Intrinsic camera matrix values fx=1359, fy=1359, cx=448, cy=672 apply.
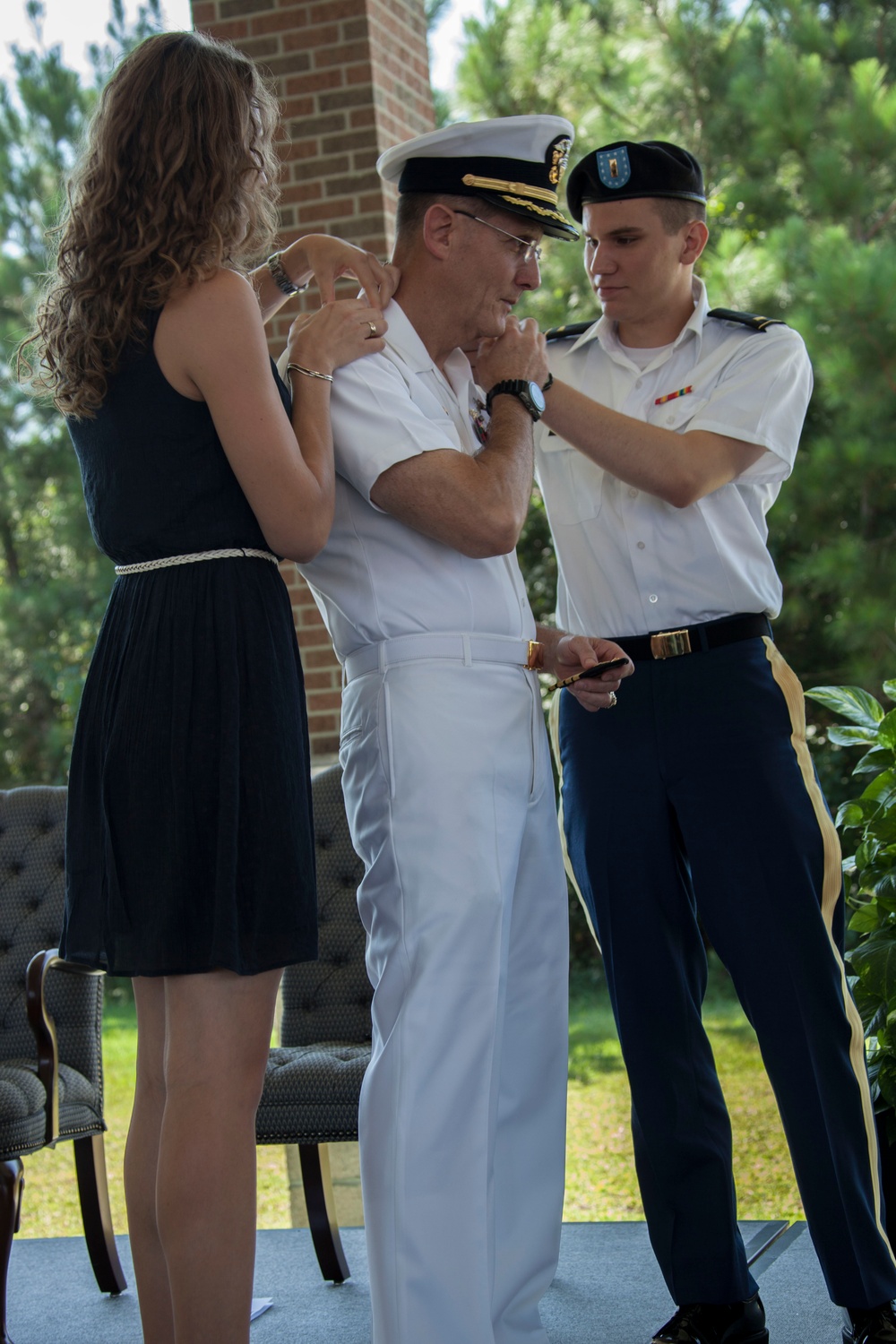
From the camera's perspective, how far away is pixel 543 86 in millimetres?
6438

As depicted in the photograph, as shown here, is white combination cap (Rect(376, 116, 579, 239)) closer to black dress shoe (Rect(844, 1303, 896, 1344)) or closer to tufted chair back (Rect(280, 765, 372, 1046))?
tufted chair back (Rect(280, 765, 372, 1046))

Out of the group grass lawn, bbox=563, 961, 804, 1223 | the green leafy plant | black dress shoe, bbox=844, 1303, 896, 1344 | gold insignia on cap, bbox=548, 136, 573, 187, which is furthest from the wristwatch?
grass lawn, bbox=563, 961, 804, 1223

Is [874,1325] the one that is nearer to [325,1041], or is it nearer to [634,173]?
[325,1041]

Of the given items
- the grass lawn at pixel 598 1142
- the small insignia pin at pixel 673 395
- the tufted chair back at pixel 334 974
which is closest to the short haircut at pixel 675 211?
the small insignia pin at pixel 673 395

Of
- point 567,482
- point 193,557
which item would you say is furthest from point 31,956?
point 193,557

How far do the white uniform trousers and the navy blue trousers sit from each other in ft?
0.98

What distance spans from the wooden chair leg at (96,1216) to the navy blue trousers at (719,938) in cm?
143

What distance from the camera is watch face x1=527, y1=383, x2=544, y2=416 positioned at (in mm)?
1880

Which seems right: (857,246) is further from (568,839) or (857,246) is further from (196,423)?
(196,423)

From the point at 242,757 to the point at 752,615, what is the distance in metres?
0.97

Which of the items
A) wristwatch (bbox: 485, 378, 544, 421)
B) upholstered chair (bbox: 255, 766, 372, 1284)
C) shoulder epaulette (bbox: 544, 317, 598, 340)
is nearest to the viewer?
wristwatch (bbox: 485, 378, 544, 421)

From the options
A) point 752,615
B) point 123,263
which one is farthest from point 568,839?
point 123,263

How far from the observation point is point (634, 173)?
87.3 inches

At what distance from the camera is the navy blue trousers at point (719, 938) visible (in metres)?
2.05
